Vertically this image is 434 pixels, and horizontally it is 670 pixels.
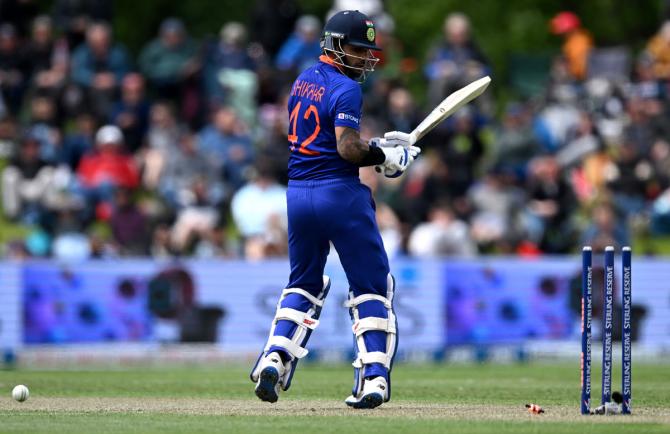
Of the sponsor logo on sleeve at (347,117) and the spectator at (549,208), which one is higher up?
the spectator at (549,208)

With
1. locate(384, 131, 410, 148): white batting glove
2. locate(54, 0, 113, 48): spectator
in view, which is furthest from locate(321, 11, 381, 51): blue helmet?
locate(54, 0, 113, 48): spectator

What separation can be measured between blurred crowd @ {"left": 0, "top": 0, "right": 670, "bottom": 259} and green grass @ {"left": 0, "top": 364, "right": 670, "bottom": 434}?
3599mm

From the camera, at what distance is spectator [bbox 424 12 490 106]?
816 inches

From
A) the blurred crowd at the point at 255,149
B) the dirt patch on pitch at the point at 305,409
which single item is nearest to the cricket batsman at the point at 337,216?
the dirt patch on pitch at the point at 305,409

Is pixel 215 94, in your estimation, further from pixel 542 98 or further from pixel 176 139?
pixel 542 98

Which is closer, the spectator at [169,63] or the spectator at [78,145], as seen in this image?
the spectator at [78,145]

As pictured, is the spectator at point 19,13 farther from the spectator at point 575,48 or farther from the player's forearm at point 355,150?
the player's forearm at point 355,150

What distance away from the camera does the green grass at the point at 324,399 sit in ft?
26.7

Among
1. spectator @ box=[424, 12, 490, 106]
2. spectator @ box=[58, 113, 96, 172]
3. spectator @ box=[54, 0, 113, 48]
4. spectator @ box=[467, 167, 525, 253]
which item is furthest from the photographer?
spectator @ box=[54, 0, 113, 48]

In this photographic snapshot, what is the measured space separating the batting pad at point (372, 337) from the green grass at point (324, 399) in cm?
27

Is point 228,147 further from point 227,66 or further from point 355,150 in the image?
point 355,150

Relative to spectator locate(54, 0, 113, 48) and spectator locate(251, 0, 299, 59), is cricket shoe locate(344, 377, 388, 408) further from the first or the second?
spectator locate(251, 0, 299, 59)

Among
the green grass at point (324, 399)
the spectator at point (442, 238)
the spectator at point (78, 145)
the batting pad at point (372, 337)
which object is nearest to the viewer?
the green grass at point (324, 399)

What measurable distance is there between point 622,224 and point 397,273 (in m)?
3.48
